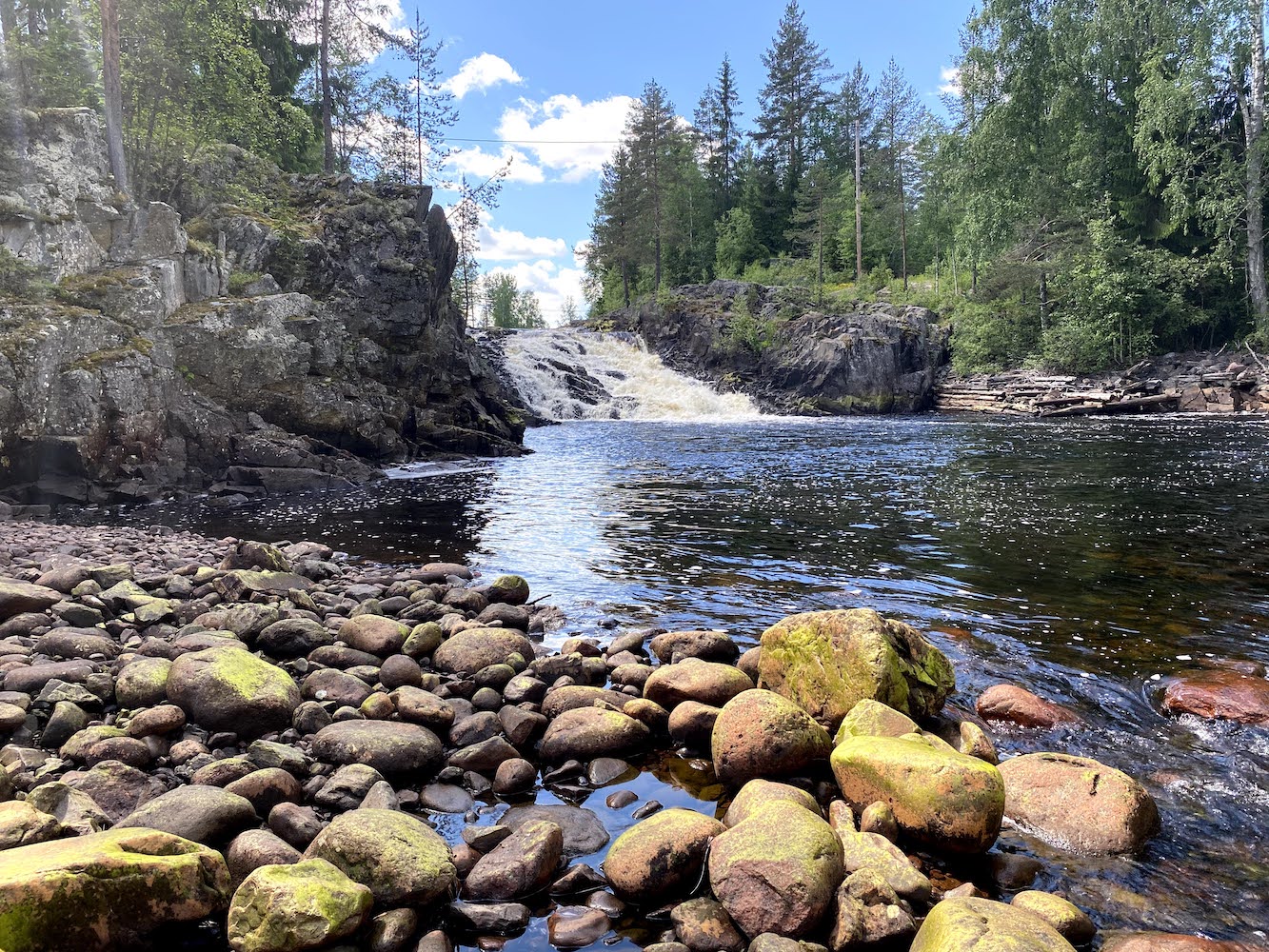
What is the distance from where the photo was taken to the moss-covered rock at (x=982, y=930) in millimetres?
2838

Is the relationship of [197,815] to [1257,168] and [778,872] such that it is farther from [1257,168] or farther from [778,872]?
[1257,168]

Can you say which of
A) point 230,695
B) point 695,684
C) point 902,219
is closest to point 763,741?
point 695,684

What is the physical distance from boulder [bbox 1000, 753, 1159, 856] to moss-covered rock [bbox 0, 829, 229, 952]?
4347mm

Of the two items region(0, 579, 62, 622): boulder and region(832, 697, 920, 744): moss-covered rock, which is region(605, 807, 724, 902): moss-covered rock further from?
region(0, 579, 62, 622): boulder

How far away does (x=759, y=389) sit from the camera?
44406 mm

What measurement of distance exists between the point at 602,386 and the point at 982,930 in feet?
133

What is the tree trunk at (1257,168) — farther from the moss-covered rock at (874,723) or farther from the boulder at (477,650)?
the boulder at (477,650)

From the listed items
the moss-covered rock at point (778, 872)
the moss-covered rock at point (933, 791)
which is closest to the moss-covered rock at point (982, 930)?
the moss-covered rock at point (778, 872)

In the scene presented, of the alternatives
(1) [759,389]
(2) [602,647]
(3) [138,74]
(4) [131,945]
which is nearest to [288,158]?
(3) [138,74]

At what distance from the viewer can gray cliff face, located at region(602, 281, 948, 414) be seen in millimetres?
41469

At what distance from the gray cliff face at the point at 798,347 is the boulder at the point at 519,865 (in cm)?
3919

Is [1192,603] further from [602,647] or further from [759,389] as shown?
[759,389]

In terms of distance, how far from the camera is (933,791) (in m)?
3.95

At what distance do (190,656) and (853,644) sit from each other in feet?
16.4
